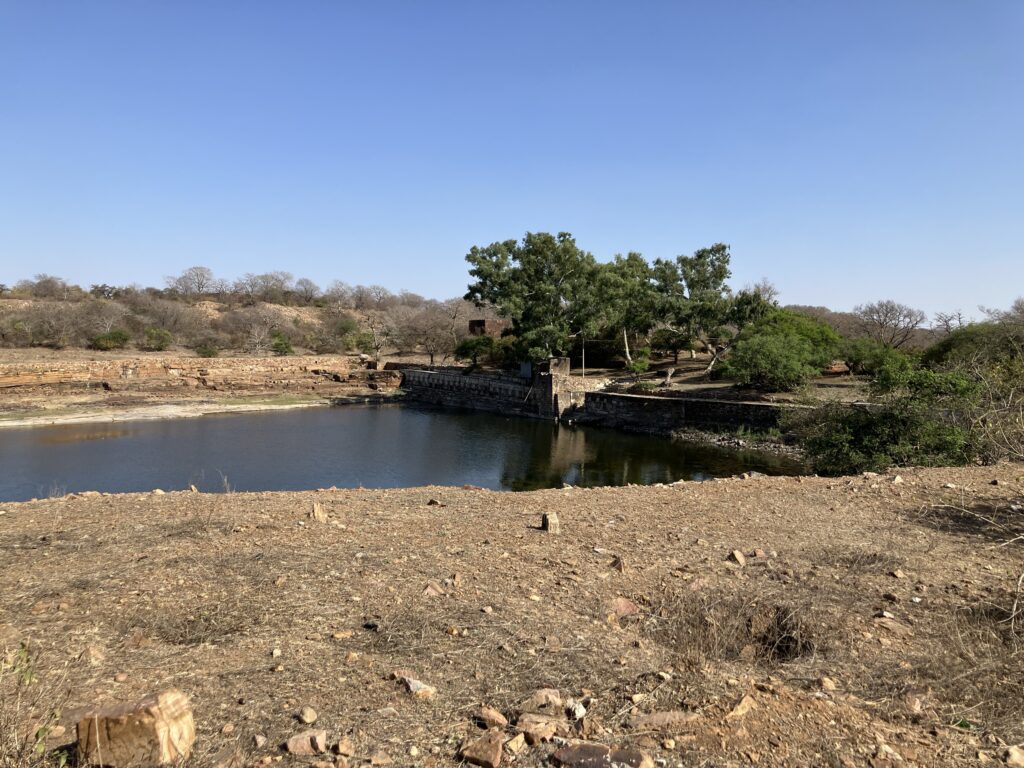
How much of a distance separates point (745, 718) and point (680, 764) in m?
0.57

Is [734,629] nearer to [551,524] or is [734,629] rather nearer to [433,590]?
[433,590]

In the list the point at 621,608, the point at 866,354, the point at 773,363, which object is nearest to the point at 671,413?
the point at 773,363

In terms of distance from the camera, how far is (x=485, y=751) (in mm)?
3055

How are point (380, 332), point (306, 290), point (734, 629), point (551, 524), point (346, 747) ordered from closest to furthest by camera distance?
1. point (346, 747)
2. point (734, 629)
3. point (551, 524)
4. point (380, 332)
5. point (306, 290)

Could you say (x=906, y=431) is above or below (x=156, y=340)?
below

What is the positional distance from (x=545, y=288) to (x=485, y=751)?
31018mm

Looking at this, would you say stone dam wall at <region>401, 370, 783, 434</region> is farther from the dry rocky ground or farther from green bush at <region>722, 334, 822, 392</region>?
the dry rocky ground

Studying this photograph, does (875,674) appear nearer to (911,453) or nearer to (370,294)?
(911,453)

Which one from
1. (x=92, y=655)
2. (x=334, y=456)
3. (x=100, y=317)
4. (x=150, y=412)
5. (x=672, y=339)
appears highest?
(x=100, y=317)

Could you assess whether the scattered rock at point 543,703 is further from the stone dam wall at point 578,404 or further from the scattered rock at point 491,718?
the stone dam wall at point 578,404

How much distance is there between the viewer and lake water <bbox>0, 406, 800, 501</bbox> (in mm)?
18359

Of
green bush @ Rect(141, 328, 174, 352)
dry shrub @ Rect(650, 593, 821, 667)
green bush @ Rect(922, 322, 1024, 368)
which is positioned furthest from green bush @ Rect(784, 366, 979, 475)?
green bush @ Rect(141, 328, 174, 352)

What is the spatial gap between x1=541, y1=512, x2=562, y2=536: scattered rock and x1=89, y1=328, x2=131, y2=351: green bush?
4579cm

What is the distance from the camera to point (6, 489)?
1694 cm
